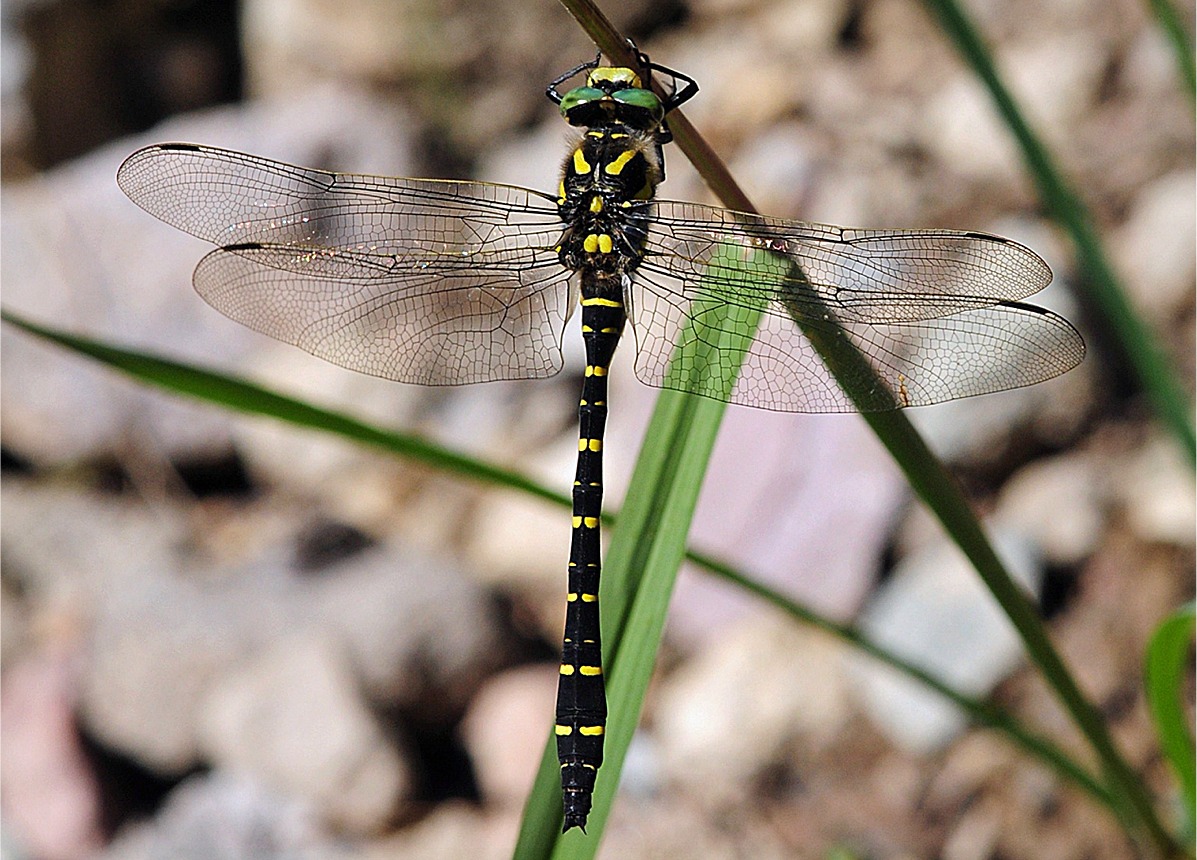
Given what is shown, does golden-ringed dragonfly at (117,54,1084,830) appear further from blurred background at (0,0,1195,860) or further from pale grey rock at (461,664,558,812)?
A: pale grey rock at (461,664,558,812)

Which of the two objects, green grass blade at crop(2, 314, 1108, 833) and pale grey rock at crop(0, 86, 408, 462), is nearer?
green grass blade at crop(2, 314, 1108, 833)

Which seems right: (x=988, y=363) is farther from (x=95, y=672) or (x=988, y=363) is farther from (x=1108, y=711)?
(x=95, y=672)

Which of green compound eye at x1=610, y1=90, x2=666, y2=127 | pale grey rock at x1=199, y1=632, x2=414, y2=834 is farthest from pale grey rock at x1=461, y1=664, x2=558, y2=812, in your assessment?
green compound eye at x1=610, y1=90, x2=666, y2=127

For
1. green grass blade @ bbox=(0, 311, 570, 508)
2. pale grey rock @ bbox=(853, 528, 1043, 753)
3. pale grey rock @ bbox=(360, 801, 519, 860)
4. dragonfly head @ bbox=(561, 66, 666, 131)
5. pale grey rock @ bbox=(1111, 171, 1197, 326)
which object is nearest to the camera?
green grass blade @ bbox=(0, 311, 570, 508)

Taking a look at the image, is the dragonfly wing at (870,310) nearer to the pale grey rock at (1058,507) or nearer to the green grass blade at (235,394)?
the green grass blade at (235,394)

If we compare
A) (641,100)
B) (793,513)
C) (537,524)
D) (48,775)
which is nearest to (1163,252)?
(793,513)

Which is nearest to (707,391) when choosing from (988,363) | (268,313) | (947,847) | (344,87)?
(988,363)
